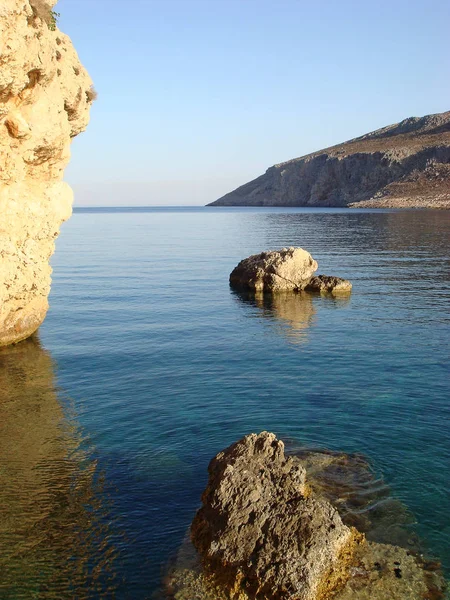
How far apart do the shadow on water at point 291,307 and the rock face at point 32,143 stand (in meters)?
11.0

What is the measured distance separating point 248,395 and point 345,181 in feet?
602

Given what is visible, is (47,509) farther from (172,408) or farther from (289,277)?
(289,277)

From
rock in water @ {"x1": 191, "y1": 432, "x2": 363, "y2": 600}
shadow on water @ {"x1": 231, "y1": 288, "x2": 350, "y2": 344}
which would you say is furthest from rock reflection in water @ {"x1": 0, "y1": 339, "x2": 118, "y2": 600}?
shadow on water @ {"x1": 231, "y1": 288, "x2": 350, "y2": 344}

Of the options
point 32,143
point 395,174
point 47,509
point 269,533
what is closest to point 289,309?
point 32,143

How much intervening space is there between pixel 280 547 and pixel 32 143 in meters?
16.1

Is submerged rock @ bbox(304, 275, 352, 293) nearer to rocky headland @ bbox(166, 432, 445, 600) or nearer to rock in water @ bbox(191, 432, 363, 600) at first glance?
rocky headland @ bbox(166, 432, 445, 600)

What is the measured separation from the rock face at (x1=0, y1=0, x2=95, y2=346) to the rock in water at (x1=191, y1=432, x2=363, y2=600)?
500 inches

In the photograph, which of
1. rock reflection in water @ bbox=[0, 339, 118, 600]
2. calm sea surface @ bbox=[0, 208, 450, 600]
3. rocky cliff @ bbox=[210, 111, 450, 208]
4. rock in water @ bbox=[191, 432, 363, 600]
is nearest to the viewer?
rock in water @ bbox=[191, 432, 363, 600]

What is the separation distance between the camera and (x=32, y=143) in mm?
20016

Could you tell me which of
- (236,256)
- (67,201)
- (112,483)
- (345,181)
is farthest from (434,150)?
(112,483)

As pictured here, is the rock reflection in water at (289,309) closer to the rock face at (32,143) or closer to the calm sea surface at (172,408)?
the calm sea surface at (172,408)

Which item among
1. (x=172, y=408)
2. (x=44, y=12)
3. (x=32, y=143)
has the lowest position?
(x=172, y=408)

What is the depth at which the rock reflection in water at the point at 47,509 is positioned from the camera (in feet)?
31.5

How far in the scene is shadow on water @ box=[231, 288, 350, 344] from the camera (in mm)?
26384
